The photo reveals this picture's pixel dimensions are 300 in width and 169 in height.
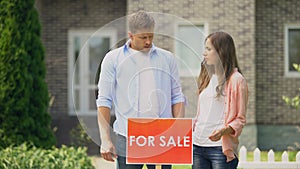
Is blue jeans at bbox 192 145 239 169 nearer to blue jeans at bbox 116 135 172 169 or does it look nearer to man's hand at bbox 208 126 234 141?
man's hand at bbox 208 126 234 141

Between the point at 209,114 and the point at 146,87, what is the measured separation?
497mm

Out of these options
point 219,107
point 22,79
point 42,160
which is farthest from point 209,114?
point 22,79

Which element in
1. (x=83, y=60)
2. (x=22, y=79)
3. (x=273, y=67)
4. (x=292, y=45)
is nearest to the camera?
(x=22, y=79)

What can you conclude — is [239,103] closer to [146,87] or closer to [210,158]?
[210,158]

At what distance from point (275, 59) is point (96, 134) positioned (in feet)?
31.1

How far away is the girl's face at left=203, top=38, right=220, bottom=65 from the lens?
5336 millimetres

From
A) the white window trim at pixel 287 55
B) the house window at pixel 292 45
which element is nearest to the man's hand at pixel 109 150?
the white window trim at pixel 287 55

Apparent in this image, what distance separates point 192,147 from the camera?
5273 mm

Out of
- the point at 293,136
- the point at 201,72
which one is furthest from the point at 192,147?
the point at 293,136

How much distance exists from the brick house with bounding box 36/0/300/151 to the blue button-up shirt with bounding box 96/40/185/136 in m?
8.29

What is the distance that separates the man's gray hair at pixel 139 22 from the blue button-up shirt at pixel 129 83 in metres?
0.14

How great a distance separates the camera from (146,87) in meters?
5.19

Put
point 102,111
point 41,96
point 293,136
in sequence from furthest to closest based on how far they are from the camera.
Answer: point 293,136
point 41,96
point 102,111

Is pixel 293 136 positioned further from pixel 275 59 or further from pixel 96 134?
pixel 96 134
